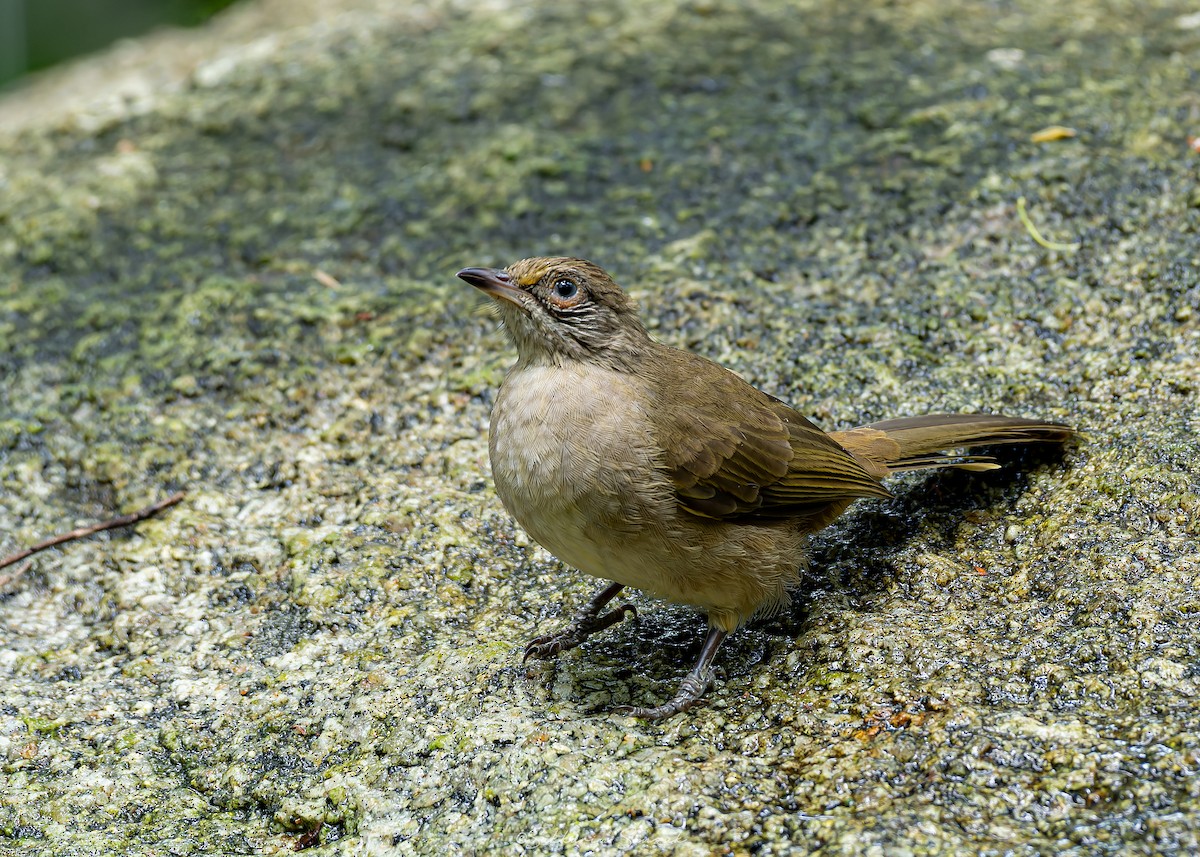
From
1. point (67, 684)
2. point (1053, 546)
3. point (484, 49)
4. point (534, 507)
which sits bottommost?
point (67, 684)

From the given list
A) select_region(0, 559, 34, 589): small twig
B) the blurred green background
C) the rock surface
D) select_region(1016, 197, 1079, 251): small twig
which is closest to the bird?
the rock surface

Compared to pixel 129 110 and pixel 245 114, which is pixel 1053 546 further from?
pixel 129 110

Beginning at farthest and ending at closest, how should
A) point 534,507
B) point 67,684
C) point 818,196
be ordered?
1. point 818,196
2. point 67,684
3. point 534,507

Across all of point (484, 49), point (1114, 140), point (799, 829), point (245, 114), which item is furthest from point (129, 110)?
point (799, 829)

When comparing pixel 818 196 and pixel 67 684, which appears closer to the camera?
pixel 67 684

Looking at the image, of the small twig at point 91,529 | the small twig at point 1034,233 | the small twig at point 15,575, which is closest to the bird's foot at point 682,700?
the small twig at point 91,529

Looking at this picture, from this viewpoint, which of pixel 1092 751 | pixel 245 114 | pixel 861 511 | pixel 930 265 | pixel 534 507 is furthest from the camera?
pixel 245 114

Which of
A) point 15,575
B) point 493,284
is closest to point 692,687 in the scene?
point 493,284
